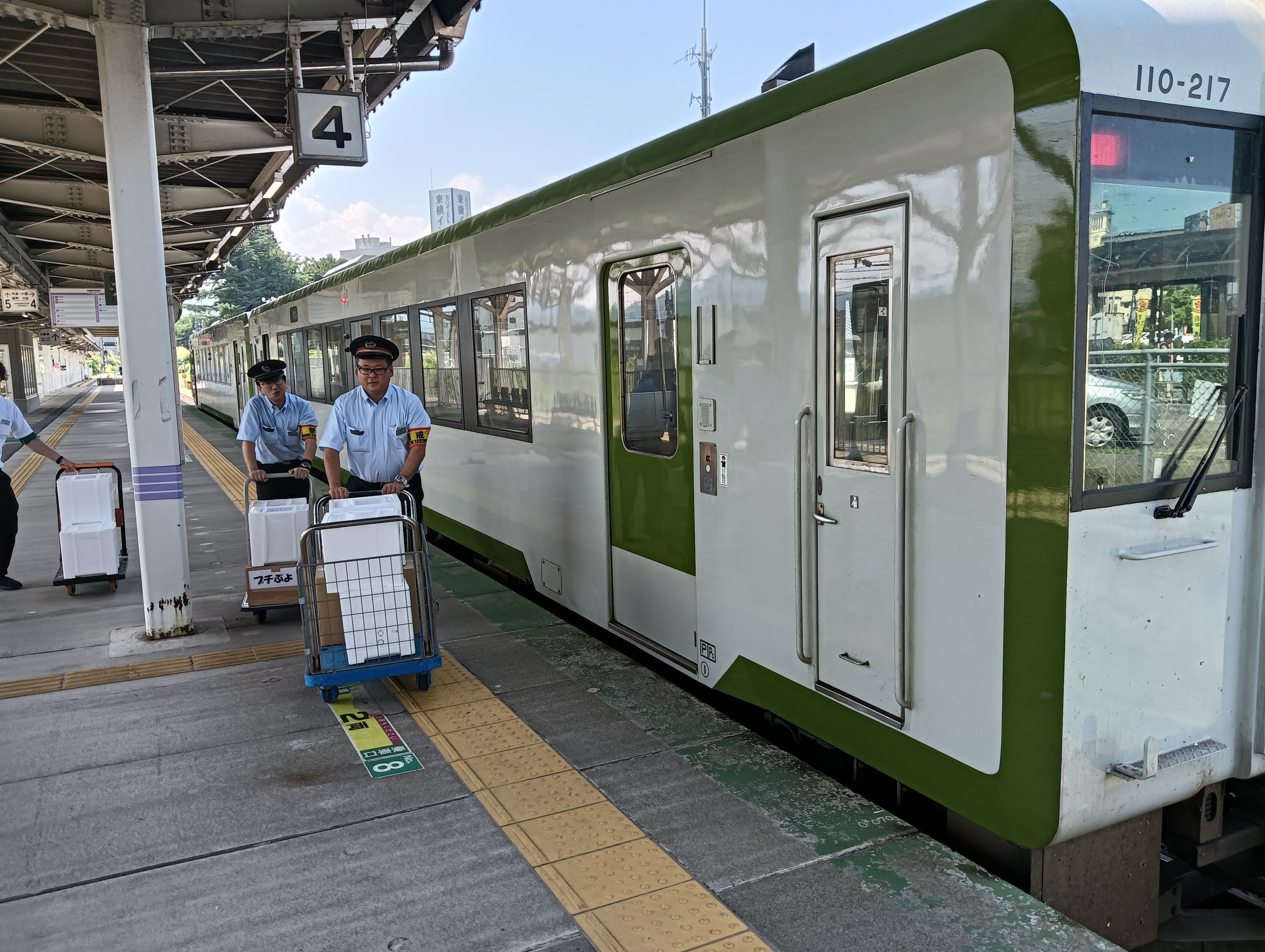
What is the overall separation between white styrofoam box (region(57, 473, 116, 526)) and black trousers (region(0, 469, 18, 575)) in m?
0.49

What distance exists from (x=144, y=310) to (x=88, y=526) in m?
2.43

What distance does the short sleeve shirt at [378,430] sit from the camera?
18.4 feet

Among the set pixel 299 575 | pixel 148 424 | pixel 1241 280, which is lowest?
pixel 299 575

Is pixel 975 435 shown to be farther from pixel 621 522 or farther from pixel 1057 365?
pixel 621 522

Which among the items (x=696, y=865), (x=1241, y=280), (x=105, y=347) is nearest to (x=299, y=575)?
(x=696, y=865)

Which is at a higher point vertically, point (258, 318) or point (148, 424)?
point (258, 318)

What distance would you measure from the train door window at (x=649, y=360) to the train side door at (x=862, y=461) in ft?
3.97

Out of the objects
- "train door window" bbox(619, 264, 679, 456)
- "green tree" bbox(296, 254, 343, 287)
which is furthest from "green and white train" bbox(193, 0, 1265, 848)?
"green tree" bbox(296, 254, 343, 287)

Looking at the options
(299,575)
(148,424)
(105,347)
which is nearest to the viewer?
(299,575)

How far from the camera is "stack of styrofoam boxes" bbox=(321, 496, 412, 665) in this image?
4.73 m

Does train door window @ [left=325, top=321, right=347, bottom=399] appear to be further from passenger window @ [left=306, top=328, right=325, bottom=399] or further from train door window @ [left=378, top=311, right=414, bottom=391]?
train door window @ [left=378, top=311, right=414, bottom=391]

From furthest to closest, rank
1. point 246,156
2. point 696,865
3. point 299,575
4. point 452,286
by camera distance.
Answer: point 246,156, point 452,286, point 299,575, point 696,865

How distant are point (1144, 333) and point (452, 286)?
18.4 ft

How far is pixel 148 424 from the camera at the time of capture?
591 cm
